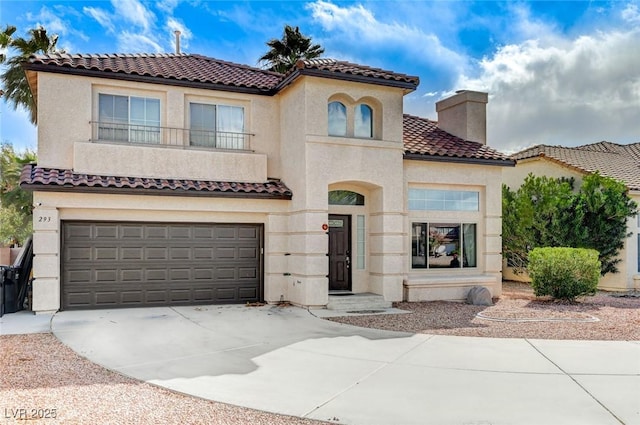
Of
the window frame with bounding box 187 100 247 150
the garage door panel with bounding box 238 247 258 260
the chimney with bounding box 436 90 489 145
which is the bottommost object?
the garage door panel with bounding box 238 247 258 260

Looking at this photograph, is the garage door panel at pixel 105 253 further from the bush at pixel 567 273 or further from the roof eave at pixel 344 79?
the bush at pixel 567 273

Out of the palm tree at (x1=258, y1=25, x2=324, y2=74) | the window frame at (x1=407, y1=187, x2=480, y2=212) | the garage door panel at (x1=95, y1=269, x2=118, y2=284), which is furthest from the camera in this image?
the palm tree at (x1=258, y1=25, x2=324, y2=74)

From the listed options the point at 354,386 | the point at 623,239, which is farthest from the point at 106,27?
the point at 623,239

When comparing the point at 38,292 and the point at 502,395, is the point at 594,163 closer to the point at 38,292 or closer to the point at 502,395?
the point at 502,395

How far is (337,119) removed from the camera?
15.3m

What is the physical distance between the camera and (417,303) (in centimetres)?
1556

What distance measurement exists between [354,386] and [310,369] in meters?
1.10

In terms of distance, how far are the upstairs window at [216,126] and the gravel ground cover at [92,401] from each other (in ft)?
27.4

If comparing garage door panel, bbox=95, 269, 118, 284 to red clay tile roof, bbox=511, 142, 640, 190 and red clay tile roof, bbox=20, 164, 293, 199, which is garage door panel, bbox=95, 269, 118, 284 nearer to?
red clay tile roof, bbox=20, 164, 293, 199

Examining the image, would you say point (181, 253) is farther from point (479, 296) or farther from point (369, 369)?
point (479, 296)

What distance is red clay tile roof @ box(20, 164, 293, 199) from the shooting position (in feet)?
42.8

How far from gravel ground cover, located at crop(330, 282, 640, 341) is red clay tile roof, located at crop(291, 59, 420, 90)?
635cm

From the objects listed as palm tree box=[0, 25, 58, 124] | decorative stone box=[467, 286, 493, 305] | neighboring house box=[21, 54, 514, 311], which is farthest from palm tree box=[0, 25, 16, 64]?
decorative stone box=[467, 286, 493, 305]

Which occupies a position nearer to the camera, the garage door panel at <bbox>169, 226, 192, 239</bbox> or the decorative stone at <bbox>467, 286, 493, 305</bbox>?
the garage door panel at <bbox>169, 226, 192, 239</bbox>
